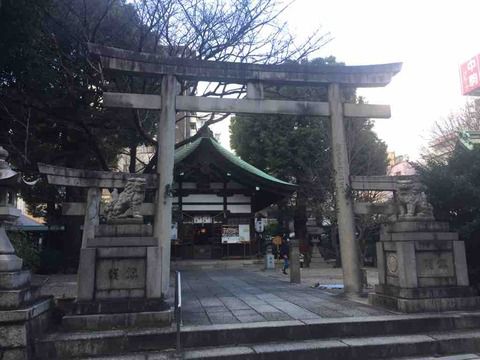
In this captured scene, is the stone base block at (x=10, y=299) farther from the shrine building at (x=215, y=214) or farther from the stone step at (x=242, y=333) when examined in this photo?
the shrine building at (x=215, y=214)

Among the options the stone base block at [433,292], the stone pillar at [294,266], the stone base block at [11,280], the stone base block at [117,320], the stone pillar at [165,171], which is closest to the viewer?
the stone base block at [11,280]

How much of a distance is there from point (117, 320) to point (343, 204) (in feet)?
18.4

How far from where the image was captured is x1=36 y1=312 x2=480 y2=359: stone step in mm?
5199

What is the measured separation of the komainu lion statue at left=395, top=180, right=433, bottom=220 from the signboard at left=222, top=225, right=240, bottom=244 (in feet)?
49.6

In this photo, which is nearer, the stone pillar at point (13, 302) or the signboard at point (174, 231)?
the stone pillar at point (13, 302)

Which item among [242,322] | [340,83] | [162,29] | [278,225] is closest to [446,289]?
[242,322]

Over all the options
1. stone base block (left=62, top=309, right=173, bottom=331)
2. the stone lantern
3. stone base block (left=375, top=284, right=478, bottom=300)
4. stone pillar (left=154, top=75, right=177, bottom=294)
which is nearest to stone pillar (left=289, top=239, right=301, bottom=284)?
stone pillar (left=154, top=75, right=177, bottom=294)

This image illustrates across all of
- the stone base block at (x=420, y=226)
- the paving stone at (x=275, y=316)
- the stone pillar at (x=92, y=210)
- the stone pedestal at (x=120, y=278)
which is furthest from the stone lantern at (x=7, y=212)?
the stone base block at (x=420, y=226)

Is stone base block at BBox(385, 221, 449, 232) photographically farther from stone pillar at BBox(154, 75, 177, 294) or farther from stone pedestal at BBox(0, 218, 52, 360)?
stone pedestal at BBox(0, 218, 52, 360)

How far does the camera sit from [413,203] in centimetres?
718

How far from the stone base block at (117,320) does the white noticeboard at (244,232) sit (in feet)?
52.9

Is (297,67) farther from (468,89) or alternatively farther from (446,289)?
(468,89)

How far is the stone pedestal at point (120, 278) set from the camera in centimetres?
590

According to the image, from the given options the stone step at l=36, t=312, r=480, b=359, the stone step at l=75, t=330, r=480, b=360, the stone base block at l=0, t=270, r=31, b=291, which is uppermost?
the stone base block at l=0, t=270, r=31, b=291
